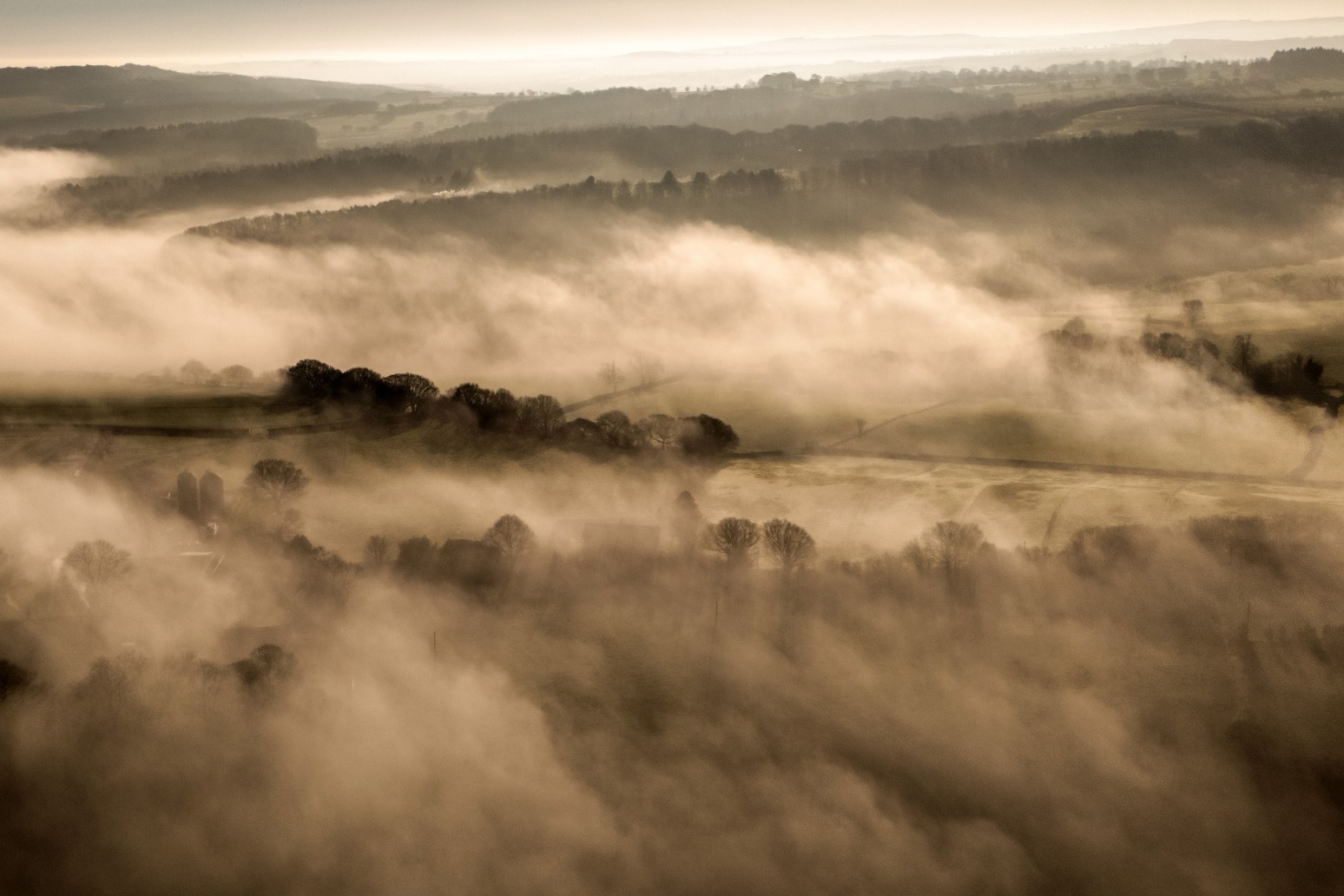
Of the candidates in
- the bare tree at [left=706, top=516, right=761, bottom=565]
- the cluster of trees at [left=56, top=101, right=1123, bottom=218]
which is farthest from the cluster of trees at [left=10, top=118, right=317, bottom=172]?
the bare tree at [left=706, top=516, right=761, bottom=565]

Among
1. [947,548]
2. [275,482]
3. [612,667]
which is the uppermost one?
[275,482]

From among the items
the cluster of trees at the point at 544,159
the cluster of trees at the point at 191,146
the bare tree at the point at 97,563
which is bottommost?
the bare tree at the point at 97,563

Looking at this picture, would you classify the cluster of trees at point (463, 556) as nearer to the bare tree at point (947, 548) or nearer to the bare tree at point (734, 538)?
the bare tree at point (734, 538)

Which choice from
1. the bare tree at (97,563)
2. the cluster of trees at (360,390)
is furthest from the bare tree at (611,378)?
the bare tree at (97,563)

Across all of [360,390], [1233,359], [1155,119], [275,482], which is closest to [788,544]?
[275,482]

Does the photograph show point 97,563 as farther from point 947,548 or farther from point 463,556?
point 947,548
